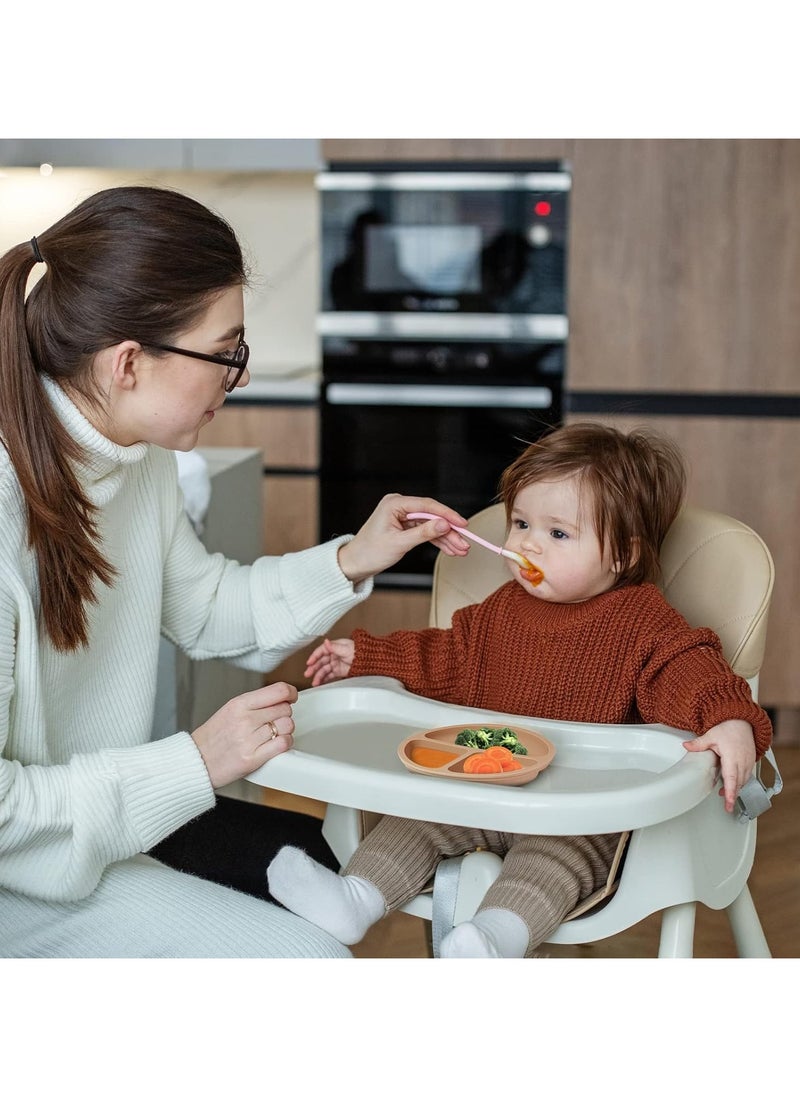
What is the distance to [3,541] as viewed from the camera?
3.58ft

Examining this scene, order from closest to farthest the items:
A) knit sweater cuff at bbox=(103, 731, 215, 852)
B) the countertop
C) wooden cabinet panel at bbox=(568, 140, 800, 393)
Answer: knit sweater cuff at bbox=(103, 731, 215, 852) < wooden cabinet panel at bbox=(568, 140, 800, 393) < the countertop

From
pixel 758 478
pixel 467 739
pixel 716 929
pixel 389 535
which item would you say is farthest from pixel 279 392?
pixel 467 739

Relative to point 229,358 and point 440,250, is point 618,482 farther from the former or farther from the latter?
point 440,250

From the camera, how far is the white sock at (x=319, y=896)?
1.15 meters

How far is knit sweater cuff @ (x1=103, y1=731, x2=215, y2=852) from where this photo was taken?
111 centimetres

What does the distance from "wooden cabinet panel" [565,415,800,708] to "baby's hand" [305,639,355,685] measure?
1694 millimetres

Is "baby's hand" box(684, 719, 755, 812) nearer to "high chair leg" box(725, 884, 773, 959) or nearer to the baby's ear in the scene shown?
the baby's ear

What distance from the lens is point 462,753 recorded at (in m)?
1.15

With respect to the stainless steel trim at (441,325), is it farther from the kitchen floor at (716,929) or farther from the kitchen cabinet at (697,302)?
the kitchen floor at (716,929)

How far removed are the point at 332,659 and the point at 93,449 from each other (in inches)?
16.2

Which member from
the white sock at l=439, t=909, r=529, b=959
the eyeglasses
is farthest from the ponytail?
the white sock at l=439, t=909, r=529, b=959

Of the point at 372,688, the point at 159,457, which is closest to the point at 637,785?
the point at 372,688

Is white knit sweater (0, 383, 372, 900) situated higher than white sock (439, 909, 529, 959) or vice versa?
white knit sweater (0, 383, 372, 900)

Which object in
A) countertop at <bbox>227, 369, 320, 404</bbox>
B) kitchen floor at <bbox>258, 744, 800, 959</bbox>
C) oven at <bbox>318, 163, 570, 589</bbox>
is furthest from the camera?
countertop at <bbox>227, 369, 320, 404</bbox>
